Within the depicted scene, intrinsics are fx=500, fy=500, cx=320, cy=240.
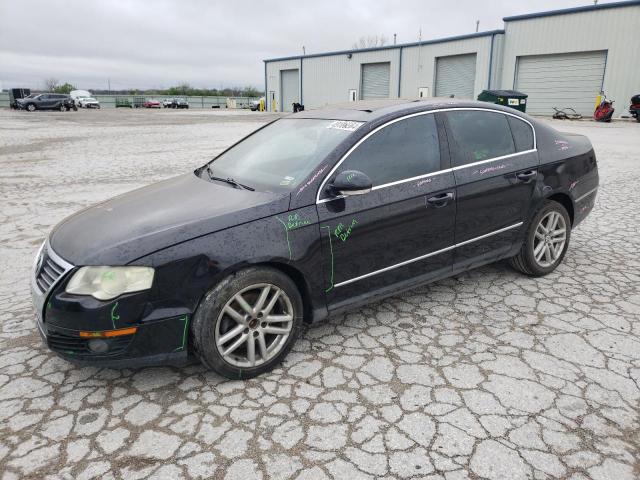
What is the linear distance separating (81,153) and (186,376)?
12.8m

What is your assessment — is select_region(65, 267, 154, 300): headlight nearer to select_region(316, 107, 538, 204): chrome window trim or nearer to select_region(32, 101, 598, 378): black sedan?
select_region(32, 101, 598, 378): black sedan

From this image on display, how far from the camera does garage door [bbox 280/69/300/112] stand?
152 feet

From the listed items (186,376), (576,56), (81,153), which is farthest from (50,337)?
(576,56)

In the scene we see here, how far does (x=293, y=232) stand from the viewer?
9.84ft

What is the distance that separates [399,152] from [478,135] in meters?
0.84

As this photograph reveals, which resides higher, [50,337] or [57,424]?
[50,337]

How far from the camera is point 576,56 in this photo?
92.8 feet

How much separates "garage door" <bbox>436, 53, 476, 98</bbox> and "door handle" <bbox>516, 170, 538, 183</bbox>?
3080cm

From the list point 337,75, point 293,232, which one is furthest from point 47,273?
point 337,75

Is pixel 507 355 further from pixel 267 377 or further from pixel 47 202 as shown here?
pixel 47 202

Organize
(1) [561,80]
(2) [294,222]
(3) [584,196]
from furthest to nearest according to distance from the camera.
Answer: (1) [561,80], (3) [584,196], (2) [294,222]

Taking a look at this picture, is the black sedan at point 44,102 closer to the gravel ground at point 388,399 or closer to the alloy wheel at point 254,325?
the gravel ground at point 388,399

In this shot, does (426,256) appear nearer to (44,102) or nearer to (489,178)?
(489,178)

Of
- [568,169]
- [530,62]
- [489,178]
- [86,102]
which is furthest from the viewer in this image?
[86,102]
